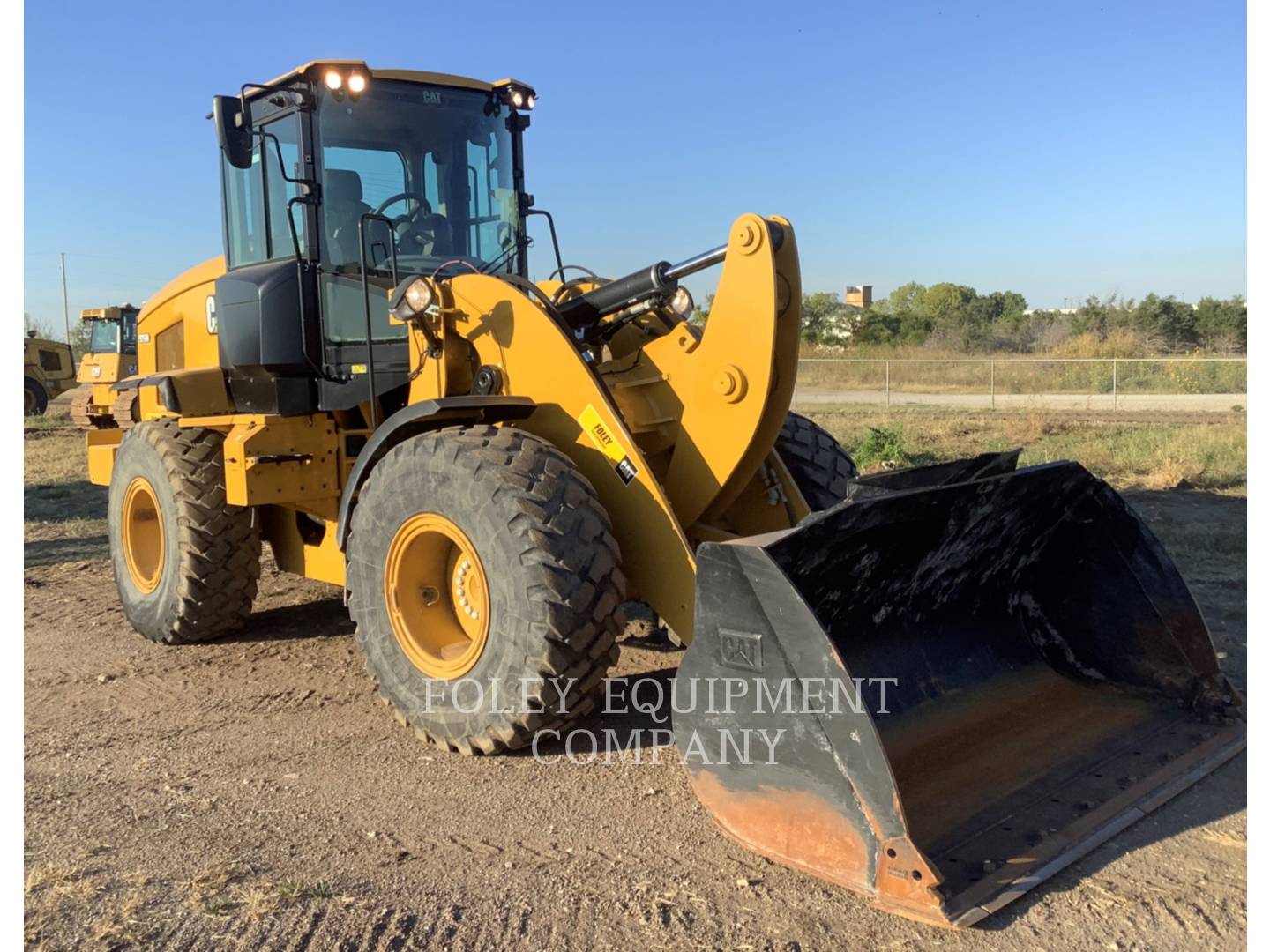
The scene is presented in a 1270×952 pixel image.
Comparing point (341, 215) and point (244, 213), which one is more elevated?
point (244, 213)

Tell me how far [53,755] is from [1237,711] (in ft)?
16.6

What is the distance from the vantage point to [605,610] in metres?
3.96

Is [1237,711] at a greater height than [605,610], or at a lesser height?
lesser

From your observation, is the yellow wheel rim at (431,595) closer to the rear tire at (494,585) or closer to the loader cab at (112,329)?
the rear tire at (494,585)

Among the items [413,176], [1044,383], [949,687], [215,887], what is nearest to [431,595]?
[215,887]

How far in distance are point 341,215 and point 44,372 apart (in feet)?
87.7

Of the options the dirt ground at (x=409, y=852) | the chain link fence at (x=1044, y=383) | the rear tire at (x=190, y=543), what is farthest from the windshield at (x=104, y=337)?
the dirt ground at (x=409, y=852)

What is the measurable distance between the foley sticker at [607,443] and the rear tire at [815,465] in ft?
4.61

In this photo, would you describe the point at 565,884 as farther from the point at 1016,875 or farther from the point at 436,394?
the point at 436,394

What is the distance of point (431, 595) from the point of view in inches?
184

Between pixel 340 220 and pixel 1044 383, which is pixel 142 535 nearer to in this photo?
pixel 340 220

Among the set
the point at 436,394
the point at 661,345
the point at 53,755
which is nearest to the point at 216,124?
the point at 436,394

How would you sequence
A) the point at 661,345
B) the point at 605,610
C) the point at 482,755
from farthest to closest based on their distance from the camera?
1. the point at 661,345
2. the point at 482,755
3. the point at 605,610

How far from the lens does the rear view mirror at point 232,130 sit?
524 centimetres
